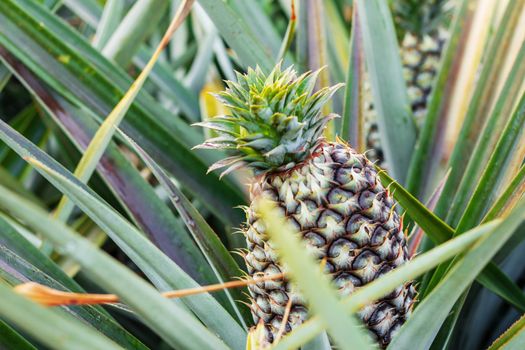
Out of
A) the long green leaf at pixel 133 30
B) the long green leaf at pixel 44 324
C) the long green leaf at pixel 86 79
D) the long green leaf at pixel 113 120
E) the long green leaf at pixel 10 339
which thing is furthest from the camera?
the long green leaf at pixel 133 30

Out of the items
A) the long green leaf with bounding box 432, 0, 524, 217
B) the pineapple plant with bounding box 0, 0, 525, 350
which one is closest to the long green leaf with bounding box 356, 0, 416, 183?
the pineapple plant with bounding box 0, 0, 525, 350

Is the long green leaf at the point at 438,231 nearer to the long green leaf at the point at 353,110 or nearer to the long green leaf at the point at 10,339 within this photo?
the long green leaf at the point at 353,110

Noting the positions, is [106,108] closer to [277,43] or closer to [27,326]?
[277,43]

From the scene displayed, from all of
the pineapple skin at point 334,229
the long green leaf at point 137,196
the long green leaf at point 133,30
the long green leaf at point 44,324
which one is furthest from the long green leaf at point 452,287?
the long green leaf at point 133,30

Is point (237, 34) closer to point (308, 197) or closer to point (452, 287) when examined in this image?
point (308, 197)

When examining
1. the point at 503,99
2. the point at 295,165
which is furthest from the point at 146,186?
the point at 503,99

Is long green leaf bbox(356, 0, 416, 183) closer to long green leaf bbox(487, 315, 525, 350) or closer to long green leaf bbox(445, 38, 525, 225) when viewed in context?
long green leaf bbox(445, 38, 525, 225)
